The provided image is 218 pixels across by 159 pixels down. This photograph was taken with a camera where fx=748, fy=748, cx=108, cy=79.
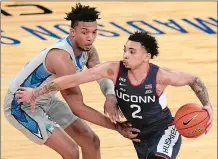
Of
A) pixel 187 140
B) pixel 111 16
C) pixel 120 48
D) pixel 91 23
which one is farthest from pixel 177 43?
pixel 91 23

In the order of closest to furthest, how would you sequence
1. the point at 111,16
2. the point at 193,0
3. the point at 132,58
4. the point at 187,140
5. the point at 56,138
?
the point at 132,58 < the point at 56,138 < the point at 187,140 < the point at 111,16 < the point at 193,0

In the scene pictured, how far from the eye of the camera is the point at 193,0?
47.8ft

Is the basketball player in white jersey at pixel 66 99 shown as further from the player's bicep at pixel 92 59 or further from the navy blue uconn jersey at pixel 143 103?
the navy blue uconn jersey at pixel 143 103

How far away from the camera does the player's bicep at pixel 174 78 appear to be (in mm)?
6172

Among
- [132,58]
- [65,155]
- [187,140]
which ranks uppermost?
[132,58]

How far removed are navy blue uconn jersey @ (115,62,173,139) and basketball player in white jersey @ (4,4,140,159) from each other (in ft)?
0.36

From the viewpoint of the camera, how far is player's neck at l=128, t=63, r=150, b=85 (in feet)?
20.2

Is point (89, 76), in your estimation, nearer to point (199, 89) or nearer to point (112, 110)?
point (112, 110)

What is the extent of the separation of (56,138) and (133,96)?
85 cm

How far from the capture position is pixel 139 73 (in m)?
6.17

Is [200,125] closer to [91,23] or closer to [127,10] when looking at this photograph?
[91,23]

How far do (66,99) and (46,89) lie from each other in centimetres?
24

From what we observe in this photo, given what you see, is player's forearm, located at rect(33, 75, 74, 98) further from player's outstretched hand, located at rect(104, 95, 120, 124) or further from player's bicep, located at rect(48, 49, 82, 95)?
player's outstretched hand, located at rect(104, 95, 120, 124)

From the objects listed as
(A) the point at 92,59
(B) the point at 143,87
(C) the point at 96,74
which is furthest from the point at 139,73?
(A) the point at 92,59
